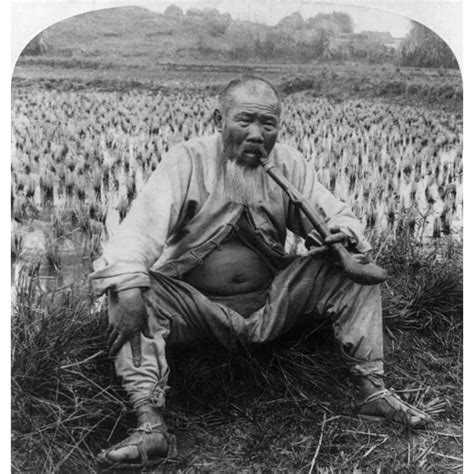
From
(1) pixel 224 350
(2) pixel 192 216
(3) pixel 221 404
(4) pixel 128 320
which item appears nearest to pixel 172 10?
(2) pixel 192 216

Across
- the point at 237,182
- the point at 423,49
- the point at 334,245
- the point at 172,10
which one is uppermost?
the point at 172,10

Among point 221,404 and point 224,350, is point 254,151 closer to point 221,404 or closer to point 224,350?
point 224,350

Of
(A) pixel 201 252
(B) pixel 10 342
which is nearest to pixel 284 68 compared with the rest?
(A) pixel 201 252

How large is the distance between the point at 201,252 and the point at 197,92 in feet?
2.63

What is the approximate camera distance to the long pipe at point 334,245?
181 inches

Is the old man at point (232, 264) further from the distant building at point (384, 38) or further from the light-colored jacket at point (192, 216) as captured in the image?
the distant building at point (384, 38)

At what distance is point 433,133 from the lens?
519 centimetres

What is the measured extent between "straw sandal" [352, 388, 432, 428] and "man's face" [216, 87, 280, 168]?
1249mm

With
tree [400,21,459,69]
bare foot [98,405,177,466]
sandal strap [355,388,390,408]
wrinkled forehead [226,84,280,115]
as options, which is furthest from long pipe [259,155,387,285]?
bare foot [98,405,177,466]

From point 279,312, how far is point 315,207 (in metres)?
0.54

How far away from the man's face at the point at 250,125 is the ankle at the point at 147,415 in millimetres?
1199

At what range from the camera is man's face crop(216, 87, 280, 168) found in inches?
180

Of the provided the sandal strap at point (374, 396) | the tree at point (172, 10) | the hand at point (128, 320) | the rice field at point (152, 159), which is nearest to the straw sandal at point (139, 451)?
the hand at point (128, 320)

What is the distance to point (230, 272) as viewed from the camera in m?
4.68
